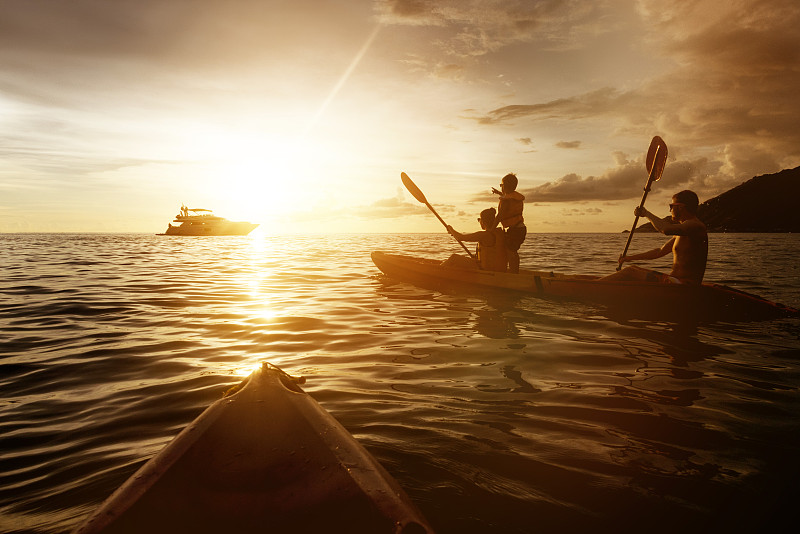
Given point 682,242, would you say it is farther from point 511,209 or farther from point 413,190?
point 413,190

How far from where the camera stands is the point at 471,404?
3.85 meters

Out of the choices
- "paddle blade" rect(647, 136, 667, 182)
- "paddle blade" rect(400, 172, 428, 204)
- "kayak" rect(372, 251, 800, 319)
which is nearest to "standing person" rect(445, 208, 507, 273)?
"kayak" rect(372, 251, 800, 319)

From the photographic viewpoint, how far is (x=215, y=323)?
23.8 ft

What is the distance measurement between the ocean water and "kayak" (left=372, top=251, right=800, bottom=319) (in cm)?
29

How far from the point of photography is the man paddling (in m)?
6.93

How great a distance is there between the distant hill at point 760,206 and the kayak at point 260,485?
164 m

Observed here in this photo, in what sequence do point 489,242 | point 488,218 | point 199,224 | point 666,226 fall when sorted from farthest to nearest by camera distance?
point 199,224
point 489,242
point 488,218
point 666,226

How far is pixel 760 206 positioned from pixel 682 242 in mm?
182441

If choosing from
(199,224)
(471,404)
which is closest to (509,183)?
(471,404)

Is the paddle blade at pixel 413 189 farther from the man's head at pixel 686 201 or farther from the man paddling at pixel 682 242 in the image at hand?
the man's head at pixel 686 201

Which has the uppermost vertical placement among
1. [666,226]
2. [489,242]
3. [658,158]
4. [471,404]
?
[658,158]

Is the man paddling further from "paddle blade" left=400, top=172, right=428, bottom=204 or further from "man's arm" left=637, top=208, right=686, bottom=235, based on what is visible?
"paddle blade" left=400, top=172, right=428, bottom=204

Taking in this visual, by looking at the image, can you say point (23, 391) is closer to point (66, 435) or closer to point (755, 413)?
point (66, 435)

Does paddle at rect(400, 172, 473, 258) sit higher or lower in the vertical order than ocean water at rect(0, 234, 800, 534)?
higher
